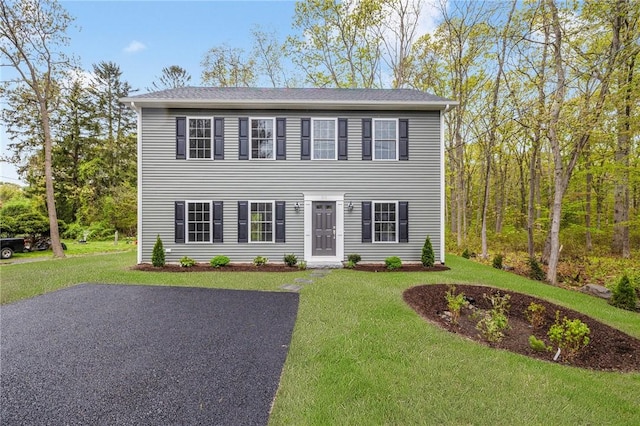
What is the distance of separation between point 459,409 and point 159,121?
1044 centimetres

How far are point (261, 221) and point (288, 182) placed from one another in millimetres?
1595

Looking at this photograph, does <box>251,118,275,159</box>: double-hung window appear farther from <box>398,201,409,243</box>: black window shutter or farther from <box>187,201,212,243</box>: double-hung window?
<box>398,201,409,243</box>: black window shutter

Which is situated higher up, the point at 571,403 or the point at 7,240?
the point at 7,240

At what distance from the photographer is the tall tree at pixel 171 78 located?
76.1 feet

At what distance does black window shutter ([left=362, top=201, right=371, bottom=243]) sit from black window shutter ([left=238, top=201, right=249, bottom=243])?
388cm

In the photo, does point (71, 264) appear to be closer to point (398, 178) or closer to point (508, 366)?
point (398, 178)

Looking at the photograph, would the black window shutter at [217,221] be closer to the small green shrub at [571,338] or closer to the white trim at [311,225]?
the white trim at [311,225]

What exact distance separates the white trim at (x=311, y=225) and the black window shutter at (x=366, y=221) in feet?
2.33

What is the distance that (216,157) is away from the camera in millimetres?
9367

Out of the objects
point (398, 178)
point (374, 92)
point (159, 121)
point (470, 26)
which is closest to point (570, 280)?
point (398, 178)

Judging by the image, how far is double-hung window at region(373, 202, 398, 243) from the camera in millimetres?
9578

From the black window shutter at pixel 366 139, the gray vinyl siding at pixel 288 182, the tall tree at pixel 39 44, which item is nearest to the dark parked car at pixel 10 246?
the tall tree at pixel 39 44

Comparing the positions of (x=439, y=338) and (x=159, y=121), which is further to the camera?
(x=159, y=121)

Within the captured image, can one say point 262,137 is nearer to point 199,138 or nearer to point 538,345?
point 199,138
